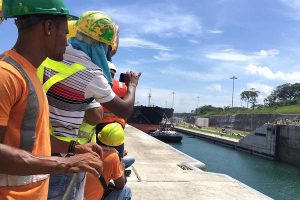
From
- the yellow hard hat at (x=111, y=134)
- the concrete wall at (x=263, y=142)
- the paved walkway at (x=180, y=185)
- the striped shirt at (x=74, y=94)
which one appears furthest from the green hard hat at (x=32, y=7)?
the concrete wall at (x=263, y=142)

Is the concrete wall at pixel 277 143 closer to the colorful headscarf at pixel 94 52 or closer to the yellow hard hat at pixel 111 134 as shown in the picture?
the yellow hard hat at pixel 111 134

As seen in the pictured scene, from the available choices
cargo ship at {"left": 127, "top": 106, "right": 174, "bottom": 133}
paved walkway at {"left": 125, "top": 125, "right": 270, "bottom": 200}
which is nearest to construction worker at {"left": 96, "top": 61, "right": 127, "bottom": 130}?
paved walkway at {"left": 125, "top": 125, "right": 270, "bottom": 200}

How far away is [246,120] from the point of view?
6594 centimetres

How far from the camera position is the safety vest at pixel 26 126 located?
1.44 meters

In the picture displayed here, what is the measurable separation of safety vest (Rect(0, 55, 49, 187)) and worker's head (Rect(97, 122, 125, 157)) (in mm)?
1858

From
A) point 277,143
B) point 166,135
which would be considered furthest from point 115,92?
point 166,135

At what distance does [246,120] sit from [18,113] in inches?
2624

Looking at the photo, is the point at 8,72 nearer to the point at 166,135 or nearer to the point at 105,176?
the point at 105,176

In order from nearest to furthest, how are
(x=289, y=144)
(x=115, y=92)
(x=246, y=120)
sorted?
1. (x=115, y=92)
2. (x=289, y=144)
3. (x=246, y=120)

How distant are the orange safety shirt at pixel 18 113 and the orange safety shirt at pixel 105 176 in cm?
164

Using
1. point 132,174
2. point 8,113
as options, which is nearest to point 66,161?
point 8,113

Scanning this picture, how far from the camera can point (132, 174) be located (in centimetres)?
836

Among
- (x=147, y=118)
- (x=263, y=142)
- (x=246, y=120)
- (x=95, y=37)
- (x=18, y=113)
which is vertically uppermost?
(x=246, y=120)

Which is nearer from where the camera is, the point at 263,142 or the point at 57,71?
the point at 57,71
